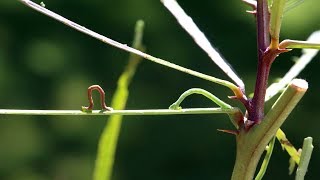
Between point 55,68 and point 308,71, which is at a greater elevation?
point 55,68

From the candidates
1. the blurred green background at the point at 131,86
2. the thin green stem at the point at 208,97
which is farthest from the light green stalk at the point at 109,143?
the blurred green background at the point at 131,86

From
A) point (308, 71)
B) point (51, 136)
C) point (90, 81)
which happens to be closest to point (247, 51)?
point (308, 71)

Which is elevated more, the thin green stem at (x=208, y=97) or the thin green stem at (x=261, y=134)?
the thin green stem at (x=208, y=97)

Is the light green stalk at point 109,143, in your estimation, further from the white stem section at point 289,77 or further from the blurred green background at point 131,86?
A: the blurred green background at point 131,86

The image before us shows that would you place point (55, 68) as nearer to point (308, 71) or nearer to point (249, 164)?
Result: point (308, 71)

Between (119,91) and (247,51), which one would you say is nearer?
(119,91)

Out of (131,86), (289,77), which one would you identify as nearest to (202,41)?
(289,77)
